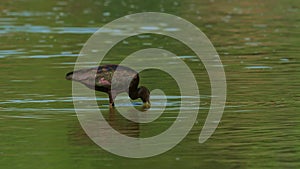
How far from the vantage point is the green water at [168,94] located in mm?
11391

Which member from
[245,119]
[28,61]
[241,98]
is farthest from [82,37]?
[245,119]

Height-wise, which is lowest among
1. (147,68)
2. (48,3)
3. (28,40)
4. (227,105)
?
(48,3)

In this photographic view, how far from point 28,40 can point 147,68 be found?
684 centimetres

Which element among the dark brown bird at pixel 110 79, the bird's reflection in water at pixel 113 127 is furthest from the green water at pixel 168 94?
the dark brown bird at pixel 110 79

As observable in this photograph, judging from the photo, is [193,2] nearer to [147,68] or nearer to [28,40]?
[28,40]

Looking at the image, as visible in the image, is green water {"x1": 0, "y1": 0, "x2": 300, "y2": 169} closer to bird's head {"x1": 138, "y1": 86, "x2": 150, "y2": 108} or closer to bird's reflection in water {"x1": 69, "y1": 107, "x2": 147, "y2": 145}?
bird's reflection in water {"x1": 69, "y1": 107, "x2": 147, "y2": 145}

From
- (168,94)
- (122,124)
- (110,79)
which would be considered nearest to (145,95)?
(110,79)

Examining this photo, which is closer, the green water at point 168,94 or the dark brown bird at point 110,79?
the green water at point 168,94

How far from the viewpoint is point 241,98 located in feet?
50.8

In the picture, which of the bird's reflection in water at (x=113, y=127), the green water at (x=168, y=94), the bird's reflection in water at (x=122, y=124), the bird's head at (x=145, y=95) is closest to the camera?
the green water at (x=168, y=94)

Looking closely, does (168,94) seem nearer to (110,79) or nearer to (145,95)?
(145,95)

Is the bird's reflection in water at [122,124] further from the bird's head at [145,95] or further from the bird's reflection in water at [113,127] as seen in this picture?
the bird's head at [145,95]

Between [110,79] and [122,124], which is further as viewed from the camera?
[110,79]

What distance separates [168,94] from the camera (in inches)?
634
